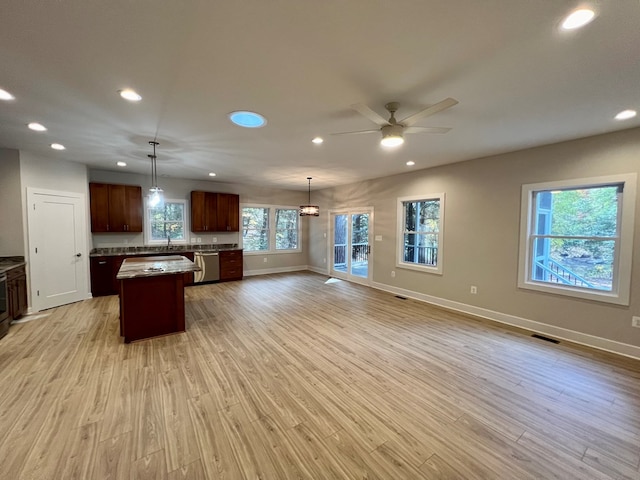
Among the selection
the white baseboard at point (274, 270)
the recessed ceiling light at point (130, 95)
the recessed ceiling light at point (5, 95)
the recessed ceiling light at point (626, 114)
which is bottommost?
the white baseboard at point (274, 270)

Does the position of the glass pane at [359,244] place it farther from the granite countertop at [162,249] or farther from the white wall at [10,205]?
the white wall at [10,205]

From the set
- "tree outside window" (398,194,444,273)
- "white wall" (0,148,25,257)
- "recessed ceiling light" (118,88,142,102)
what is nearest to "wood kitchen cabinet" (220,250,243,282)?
"white wall" (0,148,25,257)

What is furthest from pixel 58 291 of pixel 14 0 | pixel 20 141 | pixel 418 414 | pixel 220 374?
pixel 418 414

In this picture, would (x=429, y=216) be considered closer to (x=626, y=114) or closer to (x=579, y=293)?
(x=579, y=293)

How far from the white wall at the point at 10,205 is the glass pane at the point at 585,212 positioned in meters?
8.07

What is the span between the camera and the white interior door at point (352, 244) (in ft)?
22.0

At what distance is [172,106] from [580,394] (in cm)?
473

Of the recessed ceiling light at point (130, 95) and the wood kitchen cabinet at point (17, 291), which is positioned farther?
the wood kitchen cabinet at point (17, 291)

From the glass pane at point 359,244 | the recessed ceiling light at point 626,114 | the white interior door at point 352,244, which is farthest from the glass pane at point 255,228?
the recessed ceiling light at point 626,114

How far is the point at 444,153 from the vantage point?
4.16m

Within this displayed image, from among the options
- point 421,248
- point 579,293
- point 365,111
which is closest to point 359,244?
point 421,248

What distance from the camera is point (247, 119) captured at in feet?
9.59

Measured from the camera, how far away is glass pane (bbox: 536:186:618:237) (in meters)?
3.28

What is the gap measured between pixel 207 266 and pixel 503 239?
20.8 feet
